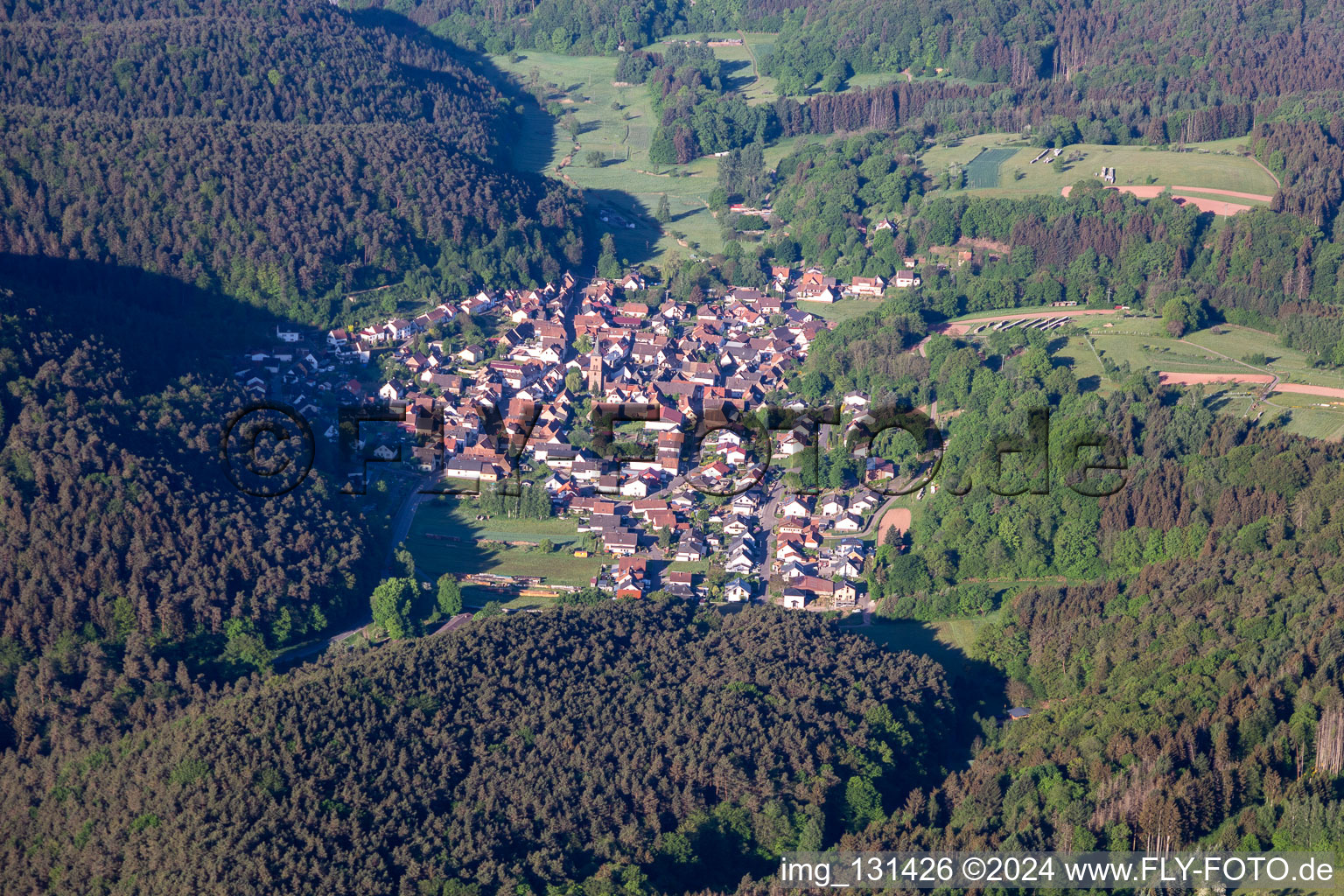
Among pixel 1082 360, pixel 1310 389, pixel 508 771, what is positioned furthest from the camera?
pixel 1082 360

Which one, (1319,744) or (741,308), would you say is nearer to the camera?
(1319,744)

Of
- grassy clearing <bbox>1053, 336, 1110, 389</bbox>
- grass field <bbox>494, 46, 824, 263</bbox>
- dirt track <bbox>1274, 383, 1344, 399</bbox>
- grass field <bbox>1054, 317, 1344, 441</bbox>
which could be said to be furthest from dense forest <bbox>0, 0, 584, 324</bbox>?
dirt track <bbox>1274, 383, 1344, 399</bbox>

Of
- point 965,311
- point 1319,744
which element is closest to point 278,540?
point 1319,744

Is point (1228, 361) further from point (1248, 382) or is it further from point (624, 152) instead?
point (624, 152)

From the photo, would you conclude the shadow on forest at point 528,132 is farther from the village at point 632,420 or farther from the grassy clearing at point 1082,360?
the grassy clearing at point 1082,360

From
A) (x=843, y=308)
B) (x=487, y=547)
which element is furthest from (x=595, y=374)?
(x=487, y=547)

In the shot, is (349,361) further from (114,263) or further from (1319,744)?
(1319,744)

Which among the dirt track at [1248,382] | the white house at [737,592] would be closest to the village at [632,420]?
the white house at [737,592]
